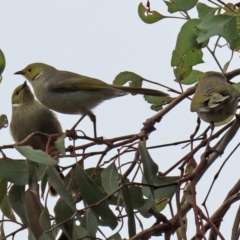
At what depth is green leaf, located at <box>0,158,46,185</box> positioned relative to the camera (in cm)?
212

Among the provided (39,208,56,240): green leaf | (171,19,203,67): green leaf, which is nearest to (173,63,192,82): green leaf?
(171,19,203,67): green leaf

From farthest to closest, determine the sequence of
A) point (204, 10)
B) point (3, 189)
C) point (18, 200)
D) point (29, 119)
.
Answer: point (29, 119) → point (204, 10) → point (3, 189) → point (18, 200)

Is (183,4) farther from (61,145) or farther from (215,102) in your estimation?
(61,145)

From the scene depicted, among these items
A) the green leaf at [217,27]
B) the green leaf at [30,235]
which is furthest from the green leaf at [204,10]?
the green leaf at [30,235]

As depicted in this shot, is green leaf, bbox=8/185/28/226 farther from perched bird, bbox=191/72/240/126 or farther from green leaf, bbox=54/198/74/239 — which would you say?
perched bird, bbox=191/72/240/126

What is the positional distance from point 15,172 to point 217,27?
2.60 feet

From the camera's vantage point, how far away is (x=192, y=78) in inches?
112

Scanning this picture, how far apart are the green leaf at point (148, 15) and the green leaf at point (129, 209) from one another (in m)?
0.92

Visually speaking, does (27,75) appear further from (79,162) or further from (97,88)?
(79,162)

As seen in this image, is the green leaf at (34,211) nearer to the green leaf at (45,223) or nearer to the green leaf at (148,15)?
the green leaf at (45,223)

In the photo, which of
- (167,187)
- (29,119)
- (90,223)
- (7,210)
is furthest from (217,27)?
(29,119)

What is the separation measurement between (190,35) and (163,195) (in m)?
0.67

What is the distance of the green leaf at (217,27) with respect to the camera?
83.7 inches

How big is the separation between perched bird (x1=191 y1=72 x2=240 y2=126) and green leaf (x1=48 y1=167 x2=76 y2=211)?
0.55 meters
